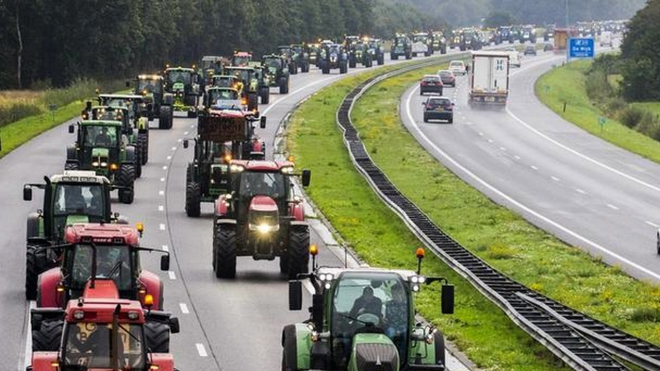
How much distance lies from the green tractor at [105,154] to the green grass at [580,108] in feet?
116

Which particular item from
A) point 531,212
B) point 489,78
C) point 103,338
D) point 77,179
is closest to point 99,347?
point 103,338

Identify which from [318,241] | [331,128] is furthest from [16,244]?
[331,128]

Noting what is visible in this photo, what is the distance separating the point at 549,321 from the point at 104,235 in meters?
10.0

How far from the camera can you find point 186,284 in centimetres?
4094

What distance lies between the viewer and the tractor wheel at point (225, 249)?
135ft

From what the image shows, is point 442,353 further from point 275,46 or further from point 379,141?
point 275,46

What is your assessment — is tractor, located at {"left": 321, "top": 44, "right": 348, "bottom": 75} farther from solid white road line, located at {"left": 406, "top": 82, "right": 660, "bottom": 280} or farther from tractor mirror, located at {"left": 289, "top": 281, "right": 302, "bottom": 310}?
tractor mirror, located at {"left": 289, "top": 281, "right": 302, "bottom": 310}

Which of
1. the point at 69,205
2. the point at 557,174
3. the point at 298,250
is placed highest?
the point at 69,205

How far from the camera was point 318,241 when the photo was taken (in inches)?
2015

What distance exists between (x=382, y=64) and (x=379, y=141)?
80174mm

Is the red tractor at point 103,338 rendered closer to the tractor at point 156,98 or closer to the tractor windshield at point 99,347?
the tractor windshield at point 99,347

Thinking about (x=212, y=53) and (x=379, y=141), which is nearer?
(x=379, y=141)

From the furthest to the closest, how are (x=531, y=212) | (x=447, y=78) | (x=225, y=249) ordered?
(x=447, y=78)
(x=531, y=212)
(x=225, y=249)

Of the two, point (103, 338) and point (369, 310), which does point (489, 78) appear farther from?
point (103, 338)
